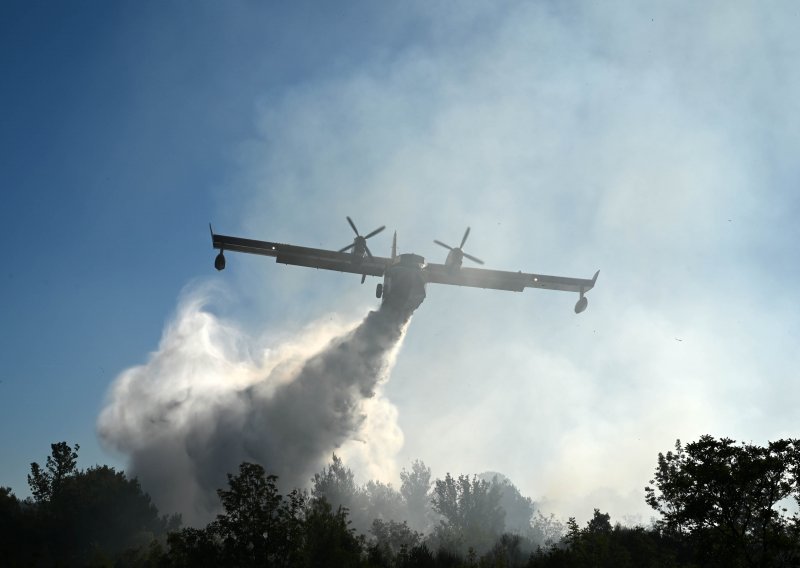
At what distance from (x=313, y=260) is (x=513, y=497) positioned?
134996 mm

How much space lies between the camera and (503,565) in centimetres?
3225

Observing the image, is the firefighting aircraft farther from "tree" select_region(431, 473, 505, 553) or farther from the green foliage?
"tree" select_region(431, 473, 505, 553)

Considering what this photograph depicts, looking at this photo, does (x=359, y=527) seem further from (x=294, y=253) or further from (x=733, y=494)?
(x=733, y=494)

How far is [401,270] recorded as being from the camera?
39.7m

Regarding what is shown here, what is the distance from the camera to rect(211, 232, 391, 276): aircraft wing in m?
38.8

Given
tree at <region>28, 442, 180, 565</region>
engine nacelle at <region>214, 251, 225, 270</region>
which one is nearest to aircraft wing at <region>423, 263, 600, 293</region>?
engine nacelle at <region>214, 251, 225, 270</region>

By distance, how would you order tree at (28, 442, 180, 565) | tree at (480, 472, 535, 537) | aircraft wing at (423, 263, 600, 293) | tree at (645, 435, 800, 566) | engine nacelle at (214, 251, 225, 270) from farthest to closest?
1. tree at (480, 472, 535, 537)
2. tree at (28, 442, 180, 565)
3. aircraft wing at (423, 263, 600, 293)
4. engine nacelle at (214, 251, 225, 270)
5. tree at (645, 435, 800, 566)

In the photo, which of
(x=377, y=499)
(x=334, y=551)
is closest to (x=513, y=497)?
(x=377, y=499)

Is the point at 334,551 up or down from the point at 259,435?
down

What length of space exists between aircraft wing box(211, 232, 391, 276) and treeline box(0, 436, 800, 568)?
15877 mm

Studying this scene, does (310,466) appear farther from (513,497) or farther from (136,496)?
(513,497)

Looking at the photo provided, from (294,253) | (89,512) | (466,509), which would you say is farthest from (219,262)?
(466,509)

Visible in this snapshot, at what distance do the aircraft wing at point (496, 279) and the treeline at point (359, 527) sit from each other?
17.0 metres

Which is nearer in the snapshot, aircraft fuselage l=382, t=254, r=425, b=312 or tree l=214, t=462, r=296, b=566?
tree l=214, t=462, r=296, b=566
